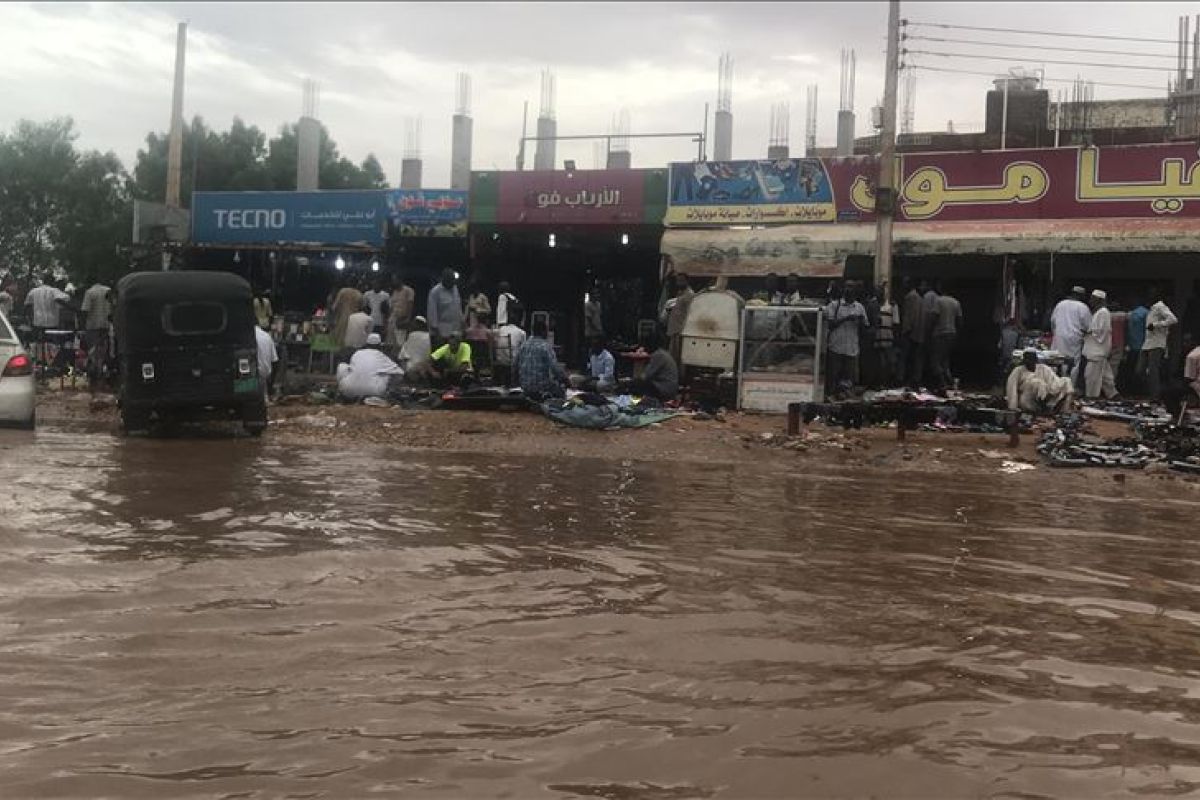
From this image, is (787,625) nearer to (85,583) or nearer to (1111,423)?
(85,583)

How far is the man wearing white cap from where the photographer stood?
620 inches

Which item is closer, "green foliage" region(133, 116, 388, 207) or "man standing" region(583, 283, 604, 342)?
"man standing" region(583, 283, 604, 342)

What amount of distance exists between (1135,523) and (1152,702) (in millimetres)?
4640

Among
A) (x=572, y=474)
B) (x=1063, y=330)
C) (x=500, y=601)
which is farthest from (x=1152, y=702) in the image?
(x=1063, y=330)

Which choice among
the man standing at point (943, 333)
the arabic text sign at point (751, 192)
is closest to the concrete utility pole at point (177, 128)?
the arabic text sign at point (751, 192)

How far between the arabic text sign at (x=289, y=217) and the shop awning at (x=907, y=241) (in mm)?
5934

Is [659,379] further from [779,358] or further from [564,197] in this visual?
[564,197]

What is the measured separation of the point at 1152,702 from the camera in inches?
161

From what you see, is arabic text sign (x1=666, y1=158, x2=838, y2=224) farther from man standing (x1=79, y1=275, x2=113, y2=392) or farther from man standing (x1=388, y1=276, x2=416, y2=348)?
man standing (x1=79, y1=275, x2=113, y2=392)

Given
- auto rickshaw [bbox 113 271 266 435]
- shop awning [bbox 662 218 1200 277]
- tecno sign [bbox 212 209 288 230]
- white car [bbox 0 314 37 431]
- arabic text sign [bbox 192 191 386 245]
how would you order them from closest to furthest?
white car [bbox 0 314 37 431], auto rickshaw [bbox 113 271 266 435], shop awning [bbox 662 218 1200 277], arabic text sign [bbox 192 191 386 245], tecno sign [bbox 212 209 288 230]

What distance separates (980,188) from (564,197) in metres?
7.14

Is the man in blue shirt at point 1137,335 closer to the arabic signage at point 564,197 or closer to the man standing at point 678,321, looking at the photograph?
the man standing at point 678,321

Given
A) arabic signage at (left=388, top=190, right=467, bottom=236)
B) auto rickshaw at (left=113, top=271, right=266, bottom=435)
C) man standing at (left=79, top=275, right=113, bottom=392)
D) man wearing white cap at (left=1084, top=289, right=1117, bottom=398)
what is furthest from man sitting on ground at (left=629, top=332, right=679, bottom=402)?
man standing at (left=79, top=275, right=113, bottom=392)

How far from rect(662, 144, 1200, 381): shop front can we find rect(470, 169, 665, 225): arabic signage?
0.71m
